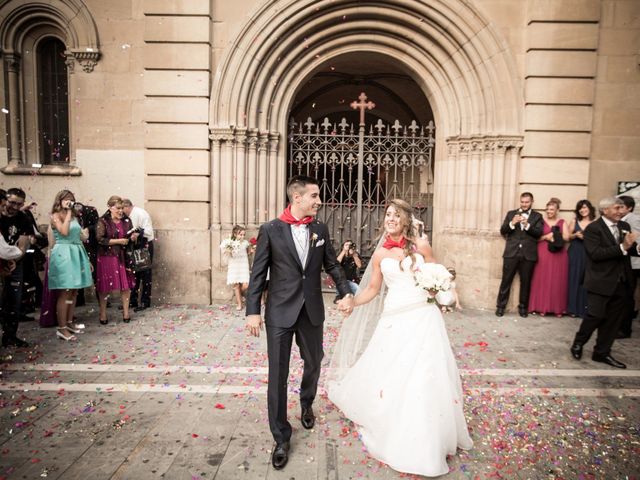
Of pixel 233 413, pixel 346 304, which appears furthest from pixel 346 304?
pixel 233 413

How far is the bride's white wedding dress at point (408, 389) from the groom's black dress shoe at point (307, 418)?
Answer: 0.32 metres

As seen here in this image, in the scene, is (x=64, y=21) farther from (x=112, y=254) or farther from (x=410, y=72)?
(x=410, y=72)

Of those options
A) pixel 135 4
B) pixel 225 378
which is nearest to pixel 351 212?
pixel 225 378

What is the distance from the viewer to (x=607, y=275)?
5.30 meters

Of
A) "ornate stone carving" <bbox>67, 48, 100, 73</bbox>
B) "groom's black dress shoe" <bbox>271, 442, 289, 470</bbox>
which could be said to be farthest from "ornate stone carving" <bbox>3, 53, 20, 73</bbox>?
"groom's black dress shoe" <bbox>271, 442, 289, 470</bbox>

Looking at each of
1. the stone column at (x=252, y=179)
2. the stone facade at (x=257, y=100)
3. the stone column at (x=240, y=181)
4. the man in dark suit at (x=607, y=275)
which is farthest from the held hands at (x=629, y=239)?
the stone column at (x=240, y=181)

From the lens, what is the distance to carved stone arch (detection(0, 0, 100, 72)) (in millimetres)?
8023

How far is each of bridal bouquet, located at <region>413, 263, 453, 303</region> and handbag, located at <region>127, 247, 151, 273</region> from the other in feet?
18.4

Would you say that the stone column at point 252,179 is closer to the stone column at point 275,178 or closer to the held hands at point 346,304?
the stone column at point 275,178

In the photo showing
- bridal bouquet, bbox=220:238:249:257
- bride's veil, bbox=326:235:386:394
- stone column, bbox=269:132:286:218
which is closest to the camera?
bride's veil, bbox=326:235:386:394

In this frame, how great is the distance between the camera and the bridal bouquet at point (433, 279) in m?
3.29

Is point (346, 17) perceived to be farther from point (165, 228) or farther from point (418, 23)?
point (165, 228)

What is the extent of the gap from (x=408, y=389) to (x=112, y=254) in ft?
18.4

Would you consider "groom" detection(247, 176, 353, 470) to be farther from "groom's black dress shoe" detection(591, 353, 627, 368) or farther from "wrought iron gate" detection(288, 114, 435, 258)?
"wrought iron gate" detection(288, 114, 435, 258)
